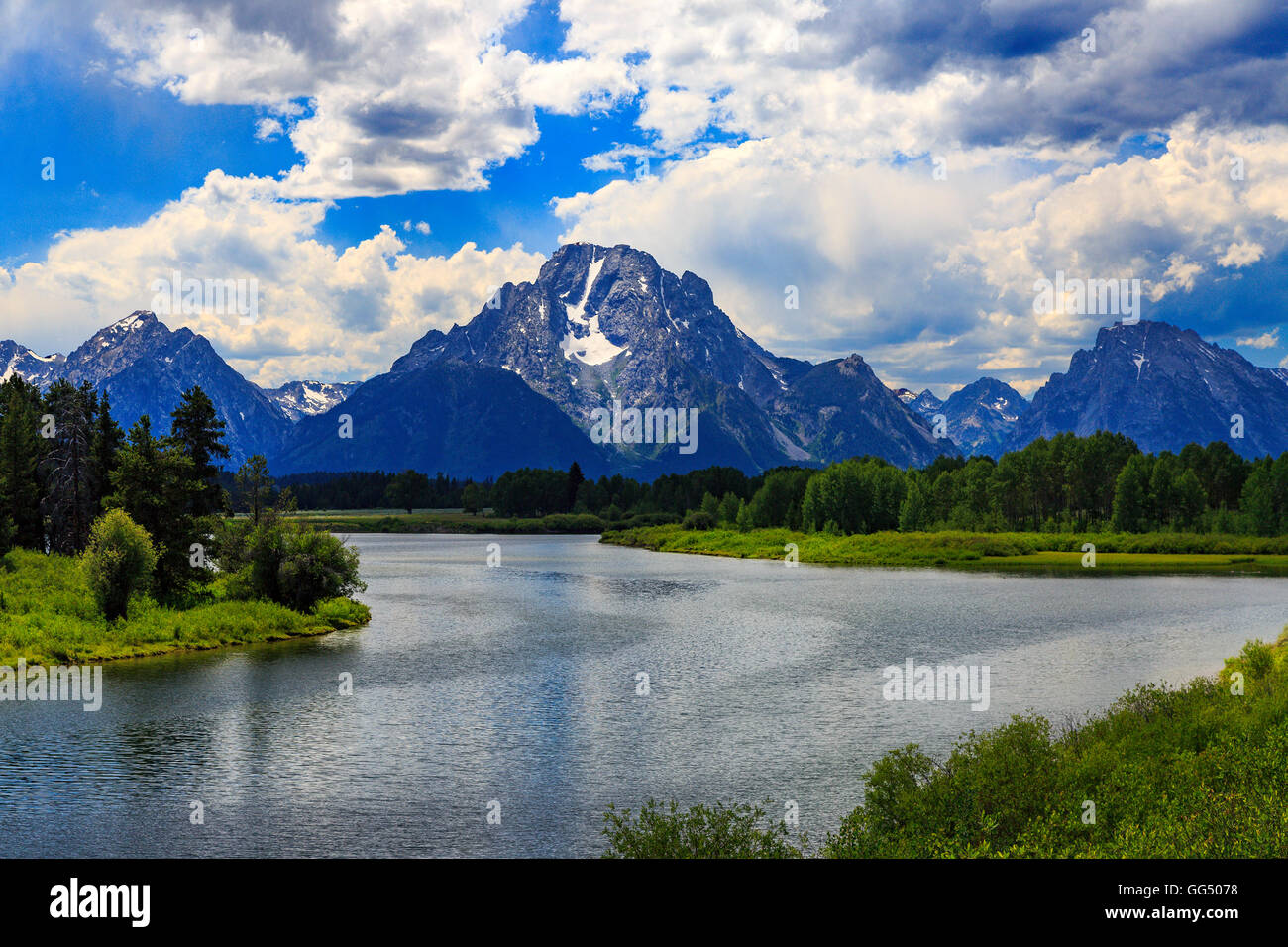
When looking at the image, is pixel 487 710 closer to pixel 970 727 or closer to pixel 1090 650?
pixel 970 727

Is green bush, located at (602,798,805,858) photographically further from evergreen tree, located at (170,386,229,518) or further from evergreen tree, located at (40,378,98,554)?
evergreen tree, located at (40,378,98,554)

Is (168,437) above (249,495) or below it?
above

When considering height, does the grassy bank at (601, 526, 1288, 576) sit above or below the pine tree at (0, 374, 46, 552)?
below

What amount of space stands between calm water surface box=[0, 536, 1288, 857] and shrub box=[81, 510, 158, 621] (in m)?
8.45

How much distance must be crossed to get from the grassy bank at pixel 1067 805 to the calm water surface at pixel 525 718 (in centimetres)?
475

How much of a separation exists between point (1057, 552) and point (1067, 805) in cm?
16896

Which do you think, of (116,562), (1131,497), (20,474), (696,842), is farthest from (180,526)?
(1131,497)

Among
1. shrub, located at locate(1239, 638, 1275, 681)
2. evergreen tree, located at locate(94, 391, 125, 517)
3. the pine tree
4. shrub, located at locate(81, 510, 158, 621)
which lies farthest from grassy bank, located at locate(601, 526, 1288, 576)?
shrub, located at locate(81, 510, 158, 621)

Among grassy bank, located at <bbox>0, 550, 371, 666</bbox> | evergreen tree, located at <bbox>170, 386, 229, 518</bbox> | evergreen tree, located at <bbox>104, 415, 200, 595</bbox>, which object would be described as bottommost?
grassy bank, located at <bbox>0, 550, 371, 666</bbox>

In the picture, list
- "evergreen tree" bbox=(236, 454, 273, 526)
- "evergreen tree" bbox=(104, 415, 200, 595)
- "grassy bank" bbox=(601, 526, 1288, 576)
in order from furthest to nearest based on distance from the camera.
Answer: "grassy bank" bbox=(601, 526, 1288, 576) → "evergreen tree" bbox=(236, 454, 273, 526) → "evergreen tree" bbox=(104, 415, 200, 595)

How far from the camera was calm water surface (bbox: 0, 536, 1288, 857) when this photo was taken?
99.1 ft
